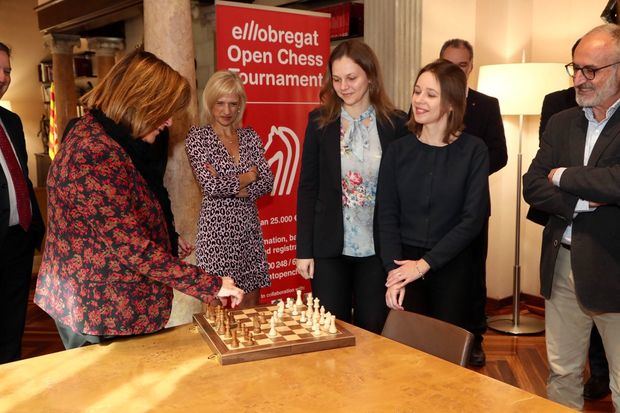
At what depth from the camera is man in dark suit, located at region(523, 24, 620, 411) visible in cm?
220

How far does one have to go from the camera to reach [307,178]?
8.73 ft

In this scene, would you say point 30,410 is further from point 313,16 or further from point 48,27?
point 48,27

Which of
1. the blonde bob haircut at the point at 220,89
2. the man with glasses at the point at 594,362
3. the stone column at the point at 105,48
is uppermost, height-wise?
the stone column at the point at 105,48

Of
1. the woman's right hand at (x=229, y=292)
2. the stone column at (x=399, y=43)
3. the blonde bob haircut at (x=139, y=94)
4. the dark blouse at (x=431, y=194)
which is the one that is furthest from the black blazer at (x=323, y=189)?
the stone column at (x=399, y=43)

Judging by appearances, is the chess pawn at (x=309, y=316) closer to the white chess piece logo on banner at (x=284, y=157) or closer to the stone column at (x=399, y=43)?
the white chess piece logo on banner at (x=284, y=157)

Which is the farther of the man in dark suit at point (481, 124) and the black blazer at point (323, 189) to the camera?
the man in dark suit at point (481, 124)

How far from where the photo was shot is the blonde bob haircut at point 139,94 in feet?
5.96

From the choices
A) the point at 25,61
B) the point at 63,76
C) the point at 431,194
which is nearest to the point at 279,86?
the point at 431,194

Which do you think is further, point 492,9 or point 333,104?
point 492,9

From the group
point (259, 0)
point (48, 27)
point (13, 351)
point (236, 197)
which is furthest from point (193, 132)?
point (48, 27)

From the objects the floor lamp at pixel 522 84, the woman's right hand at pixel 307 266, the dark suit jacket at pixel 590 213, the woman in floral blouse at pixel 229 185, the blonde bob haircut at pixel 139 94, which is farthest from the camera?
the floor lamp at pixel 522 84

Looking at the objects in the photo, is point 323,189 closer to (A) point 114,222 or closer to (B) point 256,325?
(B) point 256,325

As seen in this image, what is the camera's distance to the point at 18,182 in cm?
281

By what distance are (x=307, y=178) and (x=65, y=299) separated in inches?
45.9
